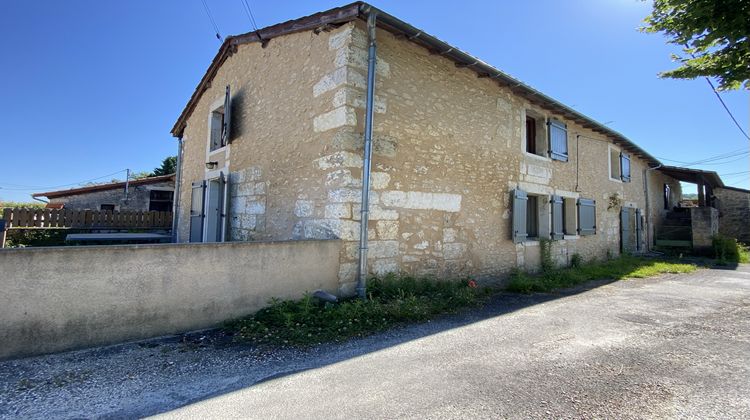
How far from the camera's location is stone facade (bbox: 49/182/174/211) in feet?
48.4

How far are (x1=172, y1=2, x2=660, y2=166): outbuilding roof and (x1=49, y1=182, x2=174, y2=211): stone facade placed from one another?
→ 7.63m

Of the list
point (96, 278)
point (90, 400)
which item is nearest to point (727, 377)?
point (90, 400)

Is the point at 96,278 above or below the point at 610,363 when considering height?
above

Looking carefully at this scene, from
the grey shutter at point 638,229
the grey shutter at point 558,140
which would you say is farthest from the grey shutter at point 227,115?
the grey shutter at point 638,229

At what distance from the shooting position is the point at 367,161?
4.69m

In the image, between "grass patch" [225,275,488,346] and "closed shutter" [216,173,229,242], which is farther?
"closed shutter" [216,173,229,242]

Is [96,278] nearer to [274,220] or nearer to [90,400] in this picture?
[90,400]

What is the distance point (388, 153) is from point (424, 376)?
10.5ft

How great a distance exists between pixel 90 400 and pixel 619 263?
34.4 feet

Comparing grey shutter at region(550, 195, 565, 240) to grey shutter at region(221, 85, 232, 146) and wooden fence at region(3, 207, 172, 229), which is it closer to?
grey shutter at region(221, 85, 232, 146)

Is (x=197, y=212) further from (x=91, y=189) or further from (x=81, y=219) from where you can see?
(x=91, y=189)

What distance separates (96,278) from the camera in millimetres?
2984

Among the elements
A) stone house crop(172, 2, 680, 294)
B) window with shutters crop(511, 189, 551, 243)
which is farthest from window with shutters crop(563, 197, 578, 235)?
window with shutters crop(511, 189, 551, 243)

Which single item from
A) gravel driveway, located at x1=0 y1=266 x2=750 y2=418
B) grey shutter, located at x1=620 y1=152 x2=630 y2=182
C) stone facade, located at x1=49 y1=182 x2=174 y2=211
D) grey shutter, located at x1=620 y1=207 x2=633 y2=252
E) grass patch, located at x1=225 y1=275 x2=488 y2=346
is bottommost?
gravel driveway, located at x1=0 y1=266 x2=750 y2=418
